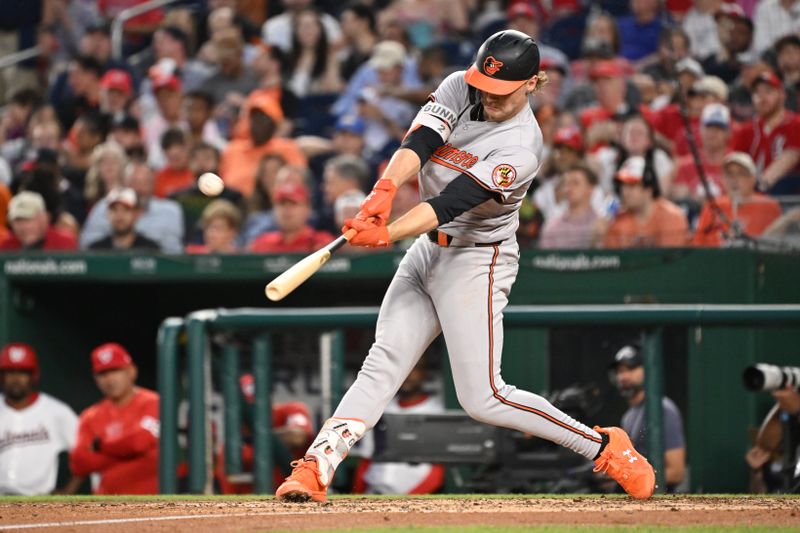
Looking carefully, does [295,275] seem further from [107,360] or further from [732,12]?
[732,12]

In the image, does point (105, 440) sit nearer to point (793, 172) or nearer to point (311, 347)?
point (311, 347)

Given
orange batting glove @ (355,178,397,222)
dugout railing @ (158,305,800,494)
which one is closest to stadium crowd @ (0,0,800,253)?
dugout railing @ (158,305,800,494)

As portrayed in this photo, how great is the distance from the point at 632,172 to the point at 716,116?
925 millimetres

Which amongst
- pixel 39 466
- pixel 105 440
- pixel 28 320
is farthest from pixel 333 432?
pixel 28 320

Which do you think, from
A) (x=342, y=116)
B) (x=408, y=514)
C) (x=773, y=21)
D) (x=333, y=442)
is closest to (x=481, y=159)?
(x=333, y=442)

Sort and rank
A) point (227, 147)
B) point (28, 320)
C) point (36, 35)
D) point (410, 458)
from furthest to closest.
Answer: point (36, 35) < point (227, 147) < point (28, 320) < point (410, 458)

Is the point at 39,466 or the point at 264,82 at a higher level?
the point at 264,82

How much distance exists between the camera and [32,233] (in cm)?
836

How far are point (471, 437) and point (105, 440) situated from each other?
6.55ft

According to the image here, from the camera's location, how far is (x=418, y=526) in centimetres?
406

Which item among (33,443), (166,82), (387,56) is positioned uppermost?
(387,56)

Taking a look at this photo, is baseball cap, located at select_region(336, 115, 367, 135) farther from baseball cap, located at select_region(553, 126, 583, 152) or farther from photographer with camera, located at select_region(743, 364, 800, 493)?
photographer with camera, located at select_region(743, 364, 800, 493)

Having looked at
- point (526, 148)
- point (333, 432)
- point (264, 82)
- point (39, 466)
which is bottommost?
point (39, 466)

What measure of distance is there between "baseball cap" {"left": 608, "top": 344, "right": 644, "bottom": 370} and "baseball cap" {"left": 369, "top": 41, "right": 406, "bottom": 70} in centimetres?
415
